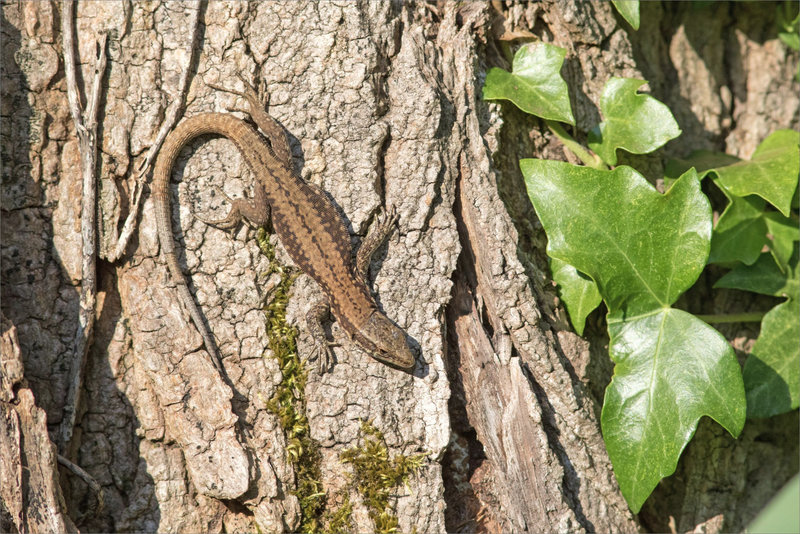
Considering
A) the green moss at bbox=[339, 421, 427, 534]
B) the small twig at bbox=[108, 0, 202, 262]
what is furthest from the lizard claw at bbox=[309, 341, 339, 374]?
the small twig at bbox=[108, 0, 202, 262]

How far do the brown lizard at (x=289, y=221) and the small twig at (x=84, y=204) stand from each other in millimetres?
346

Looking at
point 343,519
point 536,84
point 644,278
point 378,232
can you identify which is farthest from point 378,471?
point 536,84

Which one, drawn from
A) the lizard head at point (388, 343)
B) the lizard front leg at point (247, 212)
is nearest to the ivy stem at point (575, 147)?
the lizard head at point (388, 343)

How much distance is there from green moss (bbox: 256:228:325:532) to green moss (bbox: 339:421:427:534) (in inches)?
7.9

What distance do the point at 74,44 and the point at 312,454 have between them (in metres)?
2.61

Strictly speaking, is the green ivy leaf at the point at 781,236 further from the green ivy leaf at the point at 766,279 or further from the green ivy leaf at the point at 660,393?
the green ivy leaf at the point at 660,393

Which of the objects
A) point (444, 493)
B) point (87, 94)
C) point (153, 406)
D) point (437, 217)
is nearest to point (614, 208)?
point (437, 217)

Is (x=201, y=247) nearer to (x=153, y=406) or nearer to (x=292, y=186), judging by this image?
(x=292, y=186)

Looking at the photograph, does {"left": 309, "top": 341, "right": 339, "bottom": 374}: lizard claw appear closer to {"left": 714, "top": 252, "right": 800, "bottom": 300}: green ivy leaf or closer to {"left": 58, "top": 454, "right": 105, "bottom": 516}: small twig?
{"left": 58, "top": 454, "right": 105, "bottom": 516}: small twig

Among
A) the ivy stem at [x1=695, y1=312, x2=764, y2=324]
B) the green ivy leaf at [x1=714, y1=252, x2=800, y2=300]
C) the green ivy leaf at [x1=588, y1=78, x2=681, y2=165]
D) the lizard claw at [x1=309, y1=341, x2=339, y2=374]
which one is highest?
the green ivy leaf at [x1=588, y1=78, x2=681, y2=165]

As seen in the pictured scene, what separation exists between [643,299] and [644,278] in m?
0.11

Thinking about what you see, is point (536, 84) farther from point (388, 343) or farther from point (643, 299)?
point (388, 343)

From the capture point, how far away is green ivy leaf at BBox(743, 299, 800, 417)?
11.6 ft

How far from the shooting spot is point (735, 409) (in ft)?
9.99
